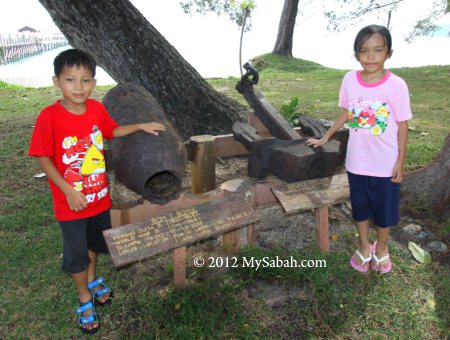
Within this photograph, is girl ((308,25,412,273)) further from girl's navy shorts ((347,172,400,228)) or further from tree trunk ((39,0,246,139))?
tree trunk ((39,0,246,139))

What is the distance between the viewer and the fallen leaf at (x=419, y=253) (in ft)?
10.3


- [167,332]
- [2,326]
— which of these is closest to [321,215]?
[167,332]

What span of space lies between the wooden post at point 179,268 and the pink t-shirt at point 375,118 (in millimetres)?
1337

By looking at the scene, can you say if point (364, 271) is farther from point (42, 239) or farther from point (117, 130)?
point (42, 239)

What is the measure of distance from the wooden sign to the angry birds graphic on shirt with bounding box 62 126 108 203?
0.29 metres

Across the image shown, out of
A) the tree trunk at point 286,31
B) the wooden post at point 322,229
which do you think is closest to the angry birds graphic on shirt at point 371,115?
the wooden post at point 322,229

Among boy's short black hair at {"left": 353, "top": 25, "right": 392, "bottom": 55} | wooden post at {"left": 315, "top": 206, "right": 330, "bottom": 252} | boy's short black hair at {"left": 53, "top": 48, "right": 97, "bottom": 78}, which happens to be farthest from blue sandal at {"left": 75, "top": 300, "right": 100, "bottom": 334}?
boy's short black hair at {"left": 353, "top": 25, "right": 392, "bottom": 55}

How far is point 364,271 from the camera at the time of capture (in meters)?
3.00

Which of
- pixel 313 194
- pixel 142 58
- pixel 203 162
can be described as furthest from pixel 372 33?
pixel 142 58

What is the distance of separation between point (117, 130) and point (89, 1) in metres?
2.88

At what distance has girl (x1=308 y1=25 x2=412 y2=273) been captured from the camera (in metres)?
2.52

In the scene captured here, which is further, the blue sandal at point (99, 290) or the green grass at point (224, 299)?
the blue sandal at point (99, 290)

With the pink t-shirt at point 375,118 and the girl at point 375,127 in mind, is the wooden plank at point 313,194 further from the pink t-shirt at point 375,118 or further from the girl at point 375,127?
the pink t-shirt at point 375,118

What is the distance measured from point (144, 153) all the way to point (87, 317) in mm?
1125
